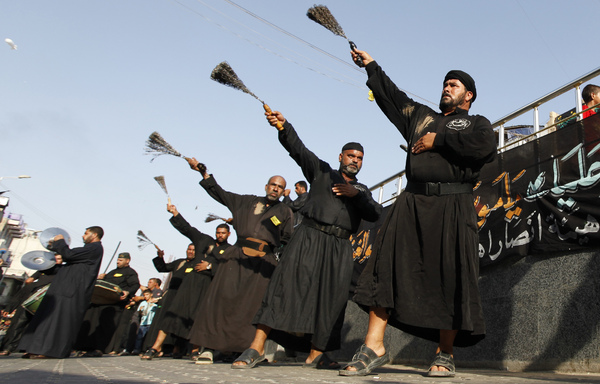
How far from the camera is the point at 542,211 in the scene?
4578 millimetres

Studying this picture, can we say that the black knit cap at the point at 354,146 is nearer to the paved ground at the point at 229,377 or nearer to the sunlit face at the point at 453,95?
the sunlit face at the point at 453,95

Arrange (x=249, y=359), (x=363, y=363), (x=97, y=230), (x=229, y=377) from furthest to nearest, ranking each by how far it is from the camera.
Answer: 1. (x=97, y=230)
2. (x=249, y=359)
3. (x=363, y=363)
4. (x=229, y=377)

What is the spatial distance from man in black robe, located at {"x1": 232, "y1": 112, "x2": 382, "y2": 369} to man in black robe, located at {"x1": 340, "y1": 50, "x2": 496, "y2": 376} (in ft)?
3.27

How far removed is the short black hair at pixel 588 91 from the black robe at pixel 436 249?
2484mm

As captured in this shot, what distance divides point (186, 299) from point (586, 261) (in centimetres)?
573

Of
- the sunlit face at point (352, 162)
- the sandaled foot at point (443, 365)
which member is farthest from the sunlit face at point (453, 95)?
the sandaled foot at point (443, 365)

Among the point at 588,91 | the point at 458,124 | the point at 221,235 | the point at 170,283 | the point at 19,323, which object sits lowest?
the point at 19,323

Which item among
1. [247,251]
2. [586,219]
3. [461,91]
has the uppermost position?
[461,91]

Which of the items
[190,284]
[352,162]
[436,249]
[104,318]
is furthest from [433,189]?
[104,318]

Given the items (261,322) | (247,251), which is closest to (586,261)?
(261,322)

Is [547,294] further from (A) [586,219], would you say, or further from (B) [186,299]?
(B) [186,299]

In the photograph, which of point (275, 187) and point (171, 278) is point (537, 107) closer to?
point (275, 187)

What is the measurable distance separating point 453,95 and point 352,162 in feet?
4.36

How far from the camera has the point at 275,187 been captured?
19.2 feet
